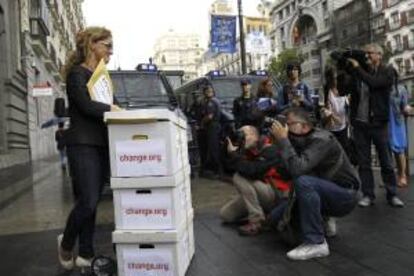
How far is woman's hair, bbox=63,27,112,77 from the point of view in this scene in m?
5.52

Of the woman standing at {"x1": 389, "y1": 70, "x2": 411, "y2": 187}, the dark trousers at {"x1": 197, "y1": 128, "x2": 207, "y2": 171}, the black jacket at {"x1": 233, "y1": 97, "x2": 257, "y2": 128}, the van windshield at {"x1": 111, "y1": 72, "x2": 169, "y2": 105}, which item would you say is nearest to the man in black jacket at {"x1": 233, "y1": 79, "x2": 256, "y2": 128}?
the black jacket at {"x1": 233, "y1": 97, "x2": 257, "y2": 128}

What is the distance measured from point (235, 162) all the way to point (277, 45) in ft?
414

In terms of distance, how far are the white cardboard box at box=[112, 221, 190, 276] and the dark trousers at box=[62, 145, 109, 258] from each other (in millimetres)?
536

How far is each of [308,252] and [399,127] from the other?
4.30 m

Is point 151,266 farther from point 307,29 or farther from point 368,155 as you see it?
point 307,29

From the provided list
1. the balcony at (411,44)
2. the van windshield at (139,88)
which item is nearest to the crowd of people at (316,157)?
the van windshield at (139,88)

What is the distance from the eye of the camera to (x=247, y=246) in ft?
20.8

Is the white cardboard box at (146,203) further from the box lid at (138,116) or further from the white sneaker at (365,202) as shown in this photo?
the white sneaker at (365,202)

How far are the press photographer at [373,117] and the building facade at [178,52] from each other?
430 ft

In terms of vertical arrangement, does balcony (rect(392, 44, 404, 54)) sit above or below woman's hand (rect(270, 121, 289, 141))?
above

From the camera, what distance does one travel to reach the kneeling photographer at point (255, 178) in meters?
6.74

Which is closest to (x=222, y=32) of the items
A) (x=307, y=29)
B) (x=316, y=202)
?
(x=316, y=202)

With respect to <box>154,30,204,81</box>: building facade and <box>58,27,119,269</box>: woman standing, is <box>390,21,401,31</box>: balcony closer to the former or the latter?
<box>154,30,204,81</box>: building facade

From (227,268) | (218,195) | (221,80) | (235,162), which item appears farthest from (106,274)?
(221,80)
